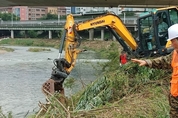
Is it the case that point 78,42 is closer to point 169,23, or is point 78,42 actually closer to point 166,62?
point 169,23

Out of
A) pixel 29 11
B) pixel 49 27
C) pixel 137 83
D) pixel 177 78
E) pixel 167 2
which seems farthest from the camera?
pixel 29 11

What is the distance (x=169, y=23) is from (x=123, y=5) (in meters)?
21.2

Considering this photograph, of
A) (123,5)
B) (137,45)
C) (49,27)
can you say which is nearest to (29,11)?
(49,27)

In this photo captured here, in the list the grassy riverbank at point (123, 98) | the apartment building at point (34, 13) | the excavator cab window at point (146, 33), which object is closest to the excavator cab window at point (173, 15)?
the excavator cab window at point (146, 33)

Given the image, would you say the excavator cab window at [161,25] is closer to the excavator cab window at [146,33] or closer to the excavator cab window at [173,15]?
the excavator cab window at [173,15]

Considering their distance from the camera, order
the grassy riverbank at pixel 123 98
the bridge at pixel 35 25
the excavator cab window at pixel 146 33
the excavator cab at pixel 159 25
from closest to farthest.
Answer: the grassy riverbank at pixel 123 98 → the excavator cab at pixel 159 25 → the excavator cab window at pixel 146 33 → the bridge at pixel 35 25

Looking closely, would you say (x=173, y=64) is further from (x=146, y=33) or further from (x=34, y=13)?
(x=34, y=13)

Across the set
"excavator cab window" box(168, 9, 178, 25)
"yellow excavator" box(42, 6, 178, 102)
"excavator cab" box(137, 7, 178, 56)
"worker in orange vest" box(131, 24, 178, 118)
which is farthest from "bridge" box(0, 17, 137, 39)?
"worker in orange vest" box(131, 24, 178, 118)

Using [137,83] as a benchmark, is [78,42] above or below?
above

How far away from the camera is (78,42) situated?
11.2 metres

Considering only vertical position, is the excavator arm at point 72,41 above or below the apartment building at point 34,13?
below

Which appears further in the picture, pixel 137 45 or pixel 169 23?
pixel 137 45

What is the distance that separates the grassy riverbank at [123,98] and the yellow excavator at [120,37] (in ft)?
1.47

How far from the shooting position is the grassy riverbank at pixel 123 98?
6.13m
